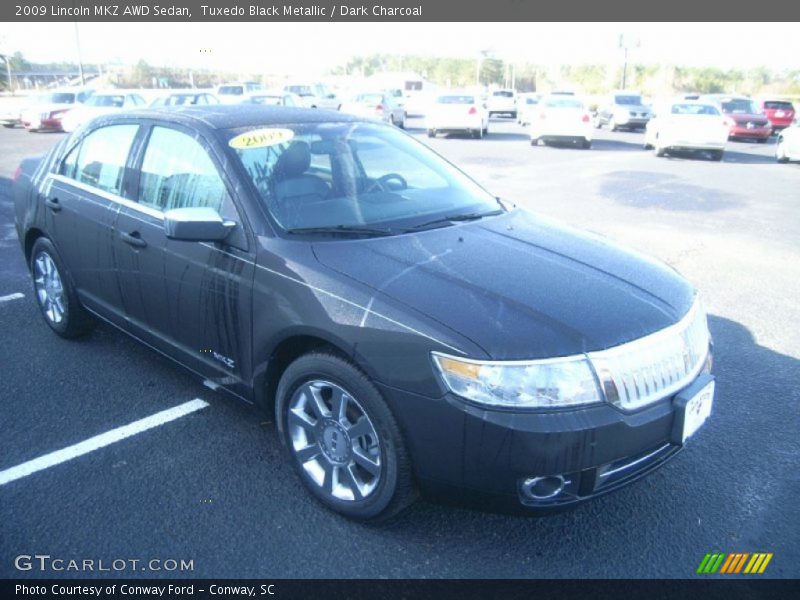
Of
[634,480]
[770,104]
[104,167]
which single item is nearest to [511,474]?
[634,480]

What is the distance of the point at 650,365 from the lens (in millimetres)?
2416

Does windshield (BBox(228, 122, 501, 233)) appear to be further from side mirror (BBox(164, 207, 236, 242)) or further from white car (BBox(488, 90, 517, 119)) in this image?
white car (BBox(488, 90, 517, 119))

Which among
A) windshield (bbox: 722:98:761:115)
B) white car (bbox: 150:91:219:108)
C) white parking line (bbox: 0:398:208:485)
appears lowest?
white parking line (bbox: 0:398:208:485)

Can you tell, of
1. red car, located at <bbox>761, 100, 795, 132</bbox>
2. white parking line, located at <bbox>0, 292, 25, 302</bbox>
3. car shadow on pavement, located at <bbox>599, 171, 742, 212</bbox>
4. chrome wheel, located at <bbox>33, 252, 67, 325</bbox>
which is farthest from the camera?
red car, located at <bbox>761, 100, 795, 132</bbox>

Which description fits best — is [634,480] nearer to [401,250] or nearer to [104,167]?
[401,250]

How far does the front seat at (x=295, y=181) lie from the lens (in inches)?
122

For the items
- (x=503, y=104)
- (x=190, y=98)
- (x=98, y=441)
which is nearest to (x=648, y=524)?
(x=98, y=441)

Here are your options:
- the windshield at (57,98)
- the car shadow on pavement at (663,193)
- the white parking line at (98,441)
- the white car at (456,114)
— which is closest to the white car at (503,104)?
the white car at (456,114)

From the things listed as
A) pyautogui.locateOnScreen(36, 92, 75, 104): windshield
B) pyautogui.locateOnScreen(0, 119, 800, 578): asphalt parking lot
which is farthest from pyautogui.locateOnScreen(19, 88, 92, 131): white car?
pyautogui.locateOnScreen(0, 119, 800, 578): asphalt parking lot

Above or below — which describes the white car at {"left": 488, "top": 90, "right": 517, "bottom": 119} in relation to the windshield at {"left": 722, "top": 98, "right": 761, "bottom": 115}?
above

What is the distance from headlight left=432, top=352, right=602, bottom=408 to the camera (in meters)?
2.23

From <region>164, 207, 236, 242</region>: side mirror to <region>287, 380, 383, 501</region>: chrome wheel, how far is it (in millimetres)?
808

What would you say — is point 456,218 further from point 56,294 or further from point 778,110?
point 778,110

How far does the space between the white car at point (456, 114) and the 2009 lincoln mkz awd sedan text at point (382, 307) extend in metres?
18.5
